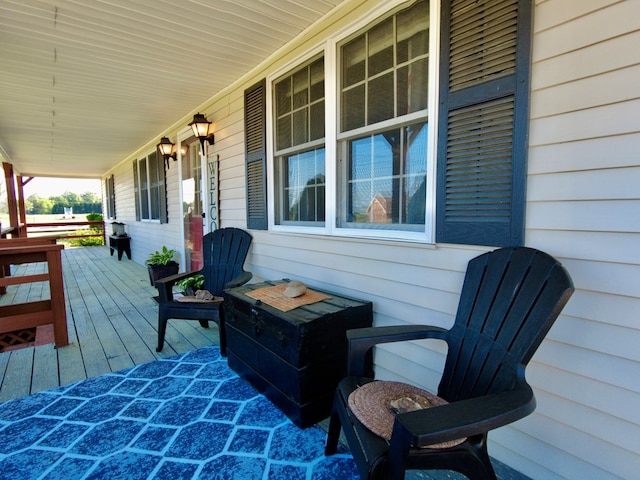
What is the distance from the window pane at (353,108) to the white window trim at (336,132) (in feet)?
0.17

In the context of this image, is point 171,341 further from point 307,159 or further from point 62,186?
point 62,186

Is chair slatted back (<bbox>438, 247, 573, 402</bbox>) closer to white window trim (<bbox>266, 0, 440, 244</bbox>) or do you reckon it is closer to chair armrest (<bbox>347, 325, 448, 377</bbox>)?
chair armrest (<bbox>347, 325, 448, 377</bbox>)

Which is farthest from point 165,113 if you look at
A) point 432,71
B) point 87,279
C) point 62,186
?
point 62,186

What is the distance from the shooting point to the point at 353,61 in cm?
223

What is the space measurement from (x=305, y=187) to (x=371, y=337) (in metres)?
1.63

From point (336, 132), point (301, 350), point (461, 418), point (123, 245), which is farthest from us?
point (123, 245)

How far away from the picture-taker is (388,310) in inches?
79.7

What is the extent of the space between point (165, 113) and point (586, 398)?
5.23m

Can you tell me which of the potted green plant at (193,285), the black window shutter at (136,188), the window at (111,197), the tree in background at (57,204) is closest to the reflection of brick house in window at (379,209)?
the potted green plant at (193,285)

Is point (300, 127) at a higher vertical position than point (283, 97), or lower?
lower

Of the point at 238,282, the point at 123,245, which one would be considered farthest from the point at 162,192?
the point at 238,282

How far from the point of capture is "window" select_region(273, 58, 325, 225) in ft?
8.41

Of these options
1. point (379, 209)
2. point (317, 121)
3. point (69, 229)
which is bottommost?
point (69, 229)

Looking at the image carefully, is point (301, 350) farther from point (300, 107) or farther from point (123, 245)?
point (123, 245)
